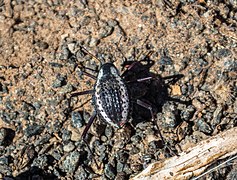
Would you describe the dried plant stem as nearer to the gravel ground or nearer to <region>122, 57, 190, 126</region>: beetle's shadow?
the gravel ground

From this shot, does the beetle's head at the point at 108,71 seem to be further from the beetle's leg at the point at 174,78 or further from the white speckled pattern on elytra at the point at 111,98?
the beetle's leg at the point at 174,78

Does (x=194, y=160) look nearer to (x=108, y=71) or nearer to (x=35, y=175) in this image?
(x=108, y=71)

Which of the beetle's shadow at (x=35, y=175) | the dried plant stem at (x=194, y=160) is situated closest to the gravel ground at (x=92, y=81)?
the beetle's shadow at (x=35, y=175)

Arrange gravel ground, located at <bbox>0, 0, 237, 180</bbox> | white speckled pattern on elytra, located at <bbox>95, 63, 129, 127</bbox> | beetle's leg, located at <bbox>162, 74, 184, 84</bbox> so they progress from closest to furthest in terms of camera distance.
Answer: white speckled pattern on elytra, located at <bbox>95, 63, 129, 127</bbox>, gravel ground, located at <bbox>0, 0, 237, 180</bbox>, beetle's leg, located at <bbox>162, 74, 184, 84</bbox>

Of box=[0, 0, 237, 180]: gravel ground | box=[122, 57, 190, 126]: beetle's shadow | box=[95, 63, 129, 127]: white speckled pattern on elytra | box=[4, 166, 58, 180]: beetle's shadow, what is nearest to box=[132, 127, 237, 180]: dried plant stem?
box=[0, 0, 237, 180]: gravel ground

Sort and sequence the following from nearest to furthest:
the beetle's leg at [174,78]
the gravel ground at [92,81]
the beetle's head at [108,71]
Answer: the gravel ground at [92,81] → the beetle's head at [108,71] → the beetle's leg at [174,78]

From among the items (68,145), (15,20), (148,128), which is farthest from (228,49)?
(15,20)

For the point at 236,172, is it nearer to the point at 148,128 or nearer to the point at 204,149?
the point at 204,149
